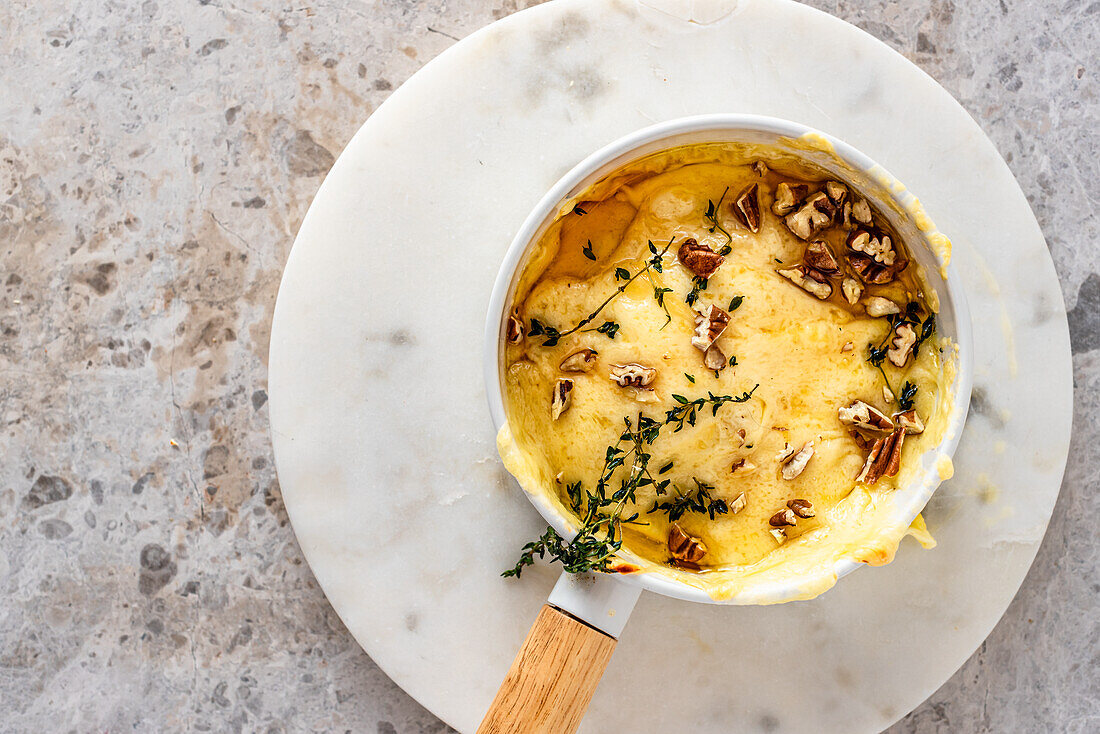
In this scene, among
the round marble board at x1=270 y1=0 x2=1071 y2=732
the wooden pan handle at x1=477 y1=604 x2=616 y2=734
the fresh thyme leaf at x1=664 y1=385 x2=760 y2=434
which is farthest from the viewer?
the round marble board at x1=270 y1=0 x2=1071 y2=732

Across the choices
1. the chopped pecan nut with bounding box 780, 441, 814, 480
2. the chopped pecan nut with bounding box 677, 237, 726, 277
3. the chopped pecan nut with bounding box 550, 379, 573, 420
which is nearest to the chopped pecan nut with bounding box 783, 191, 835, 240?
the chopped pecan nut with bounding box 677, 237, 726, 277

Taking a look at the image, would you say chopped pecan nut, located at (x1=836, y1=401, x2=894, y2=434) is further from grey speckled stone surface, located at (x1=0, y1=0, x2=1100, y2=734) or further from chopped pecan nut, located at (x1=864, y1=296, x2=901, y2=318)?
grey speckled stone surface, located at (x1=0, y1=0, x2=1100, y2=734)

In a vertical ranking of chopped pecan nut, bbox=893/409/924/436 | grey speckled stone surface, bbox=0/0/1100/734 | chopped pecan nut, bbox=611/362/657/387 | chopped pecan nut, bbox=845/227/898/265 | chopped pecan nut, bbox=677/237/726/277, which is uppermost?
chopped pecan nut, bbox=845/227/898/265

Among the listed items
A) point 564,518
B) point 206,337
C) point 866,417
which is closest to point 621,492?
point 564,518

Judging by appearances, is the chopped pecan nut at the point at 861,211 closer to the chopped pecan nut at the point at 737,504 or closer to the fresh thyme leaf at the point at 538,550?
the chopped pecan nut at the point at 737,504

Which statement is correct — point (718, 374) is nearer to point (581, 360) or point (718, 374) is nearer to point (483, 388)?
point (581, 360)

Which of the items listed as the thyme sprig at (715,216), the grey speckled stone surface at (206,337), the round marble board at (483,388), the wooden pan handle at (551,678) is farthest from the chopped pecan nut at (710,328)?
the grey speckled stone surface at (206,337)
